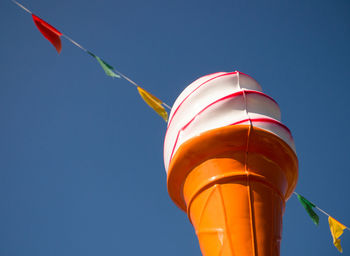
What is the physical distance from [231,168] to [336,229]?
234 cm

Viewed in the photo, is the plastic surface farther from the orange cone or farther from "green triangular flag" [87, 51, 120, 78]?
"green triangular flag" [87, 51, 120, 78]

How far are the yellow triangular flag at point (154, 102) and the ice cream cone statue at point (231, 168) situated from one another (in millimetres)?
1101

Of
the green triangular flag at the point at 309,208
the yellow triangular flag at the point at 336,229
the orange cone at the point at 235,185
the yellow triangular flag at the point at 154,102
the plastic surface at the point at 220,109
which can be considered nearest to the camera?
the orange cone at the point at 235,185

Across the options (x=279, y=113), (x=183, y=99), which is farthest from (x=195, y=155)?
(x=279, y=113)

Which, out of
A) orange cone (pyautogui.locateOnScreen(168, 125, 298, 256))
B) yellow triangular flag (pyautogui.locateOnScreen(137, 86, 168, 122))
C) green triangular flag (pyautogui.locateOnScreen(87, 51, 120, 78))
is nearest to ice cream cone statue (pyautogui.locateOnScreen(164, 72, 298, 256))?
orange cone (pyautogui.locateOnScreen(168, 125, 298, 256))

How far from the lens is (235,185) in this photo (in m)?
2.25

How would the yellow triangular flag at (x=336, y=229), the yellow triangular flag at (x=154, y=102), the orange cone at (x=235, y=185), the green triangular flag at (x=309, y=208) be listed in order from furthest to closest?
the green triangular flag at (x=309, y=208)
the yellow triangular flag at (x=336, y=229)
the yellow triangular flag at (x=154, y=102)
the orange cone at (x=235, y=185)

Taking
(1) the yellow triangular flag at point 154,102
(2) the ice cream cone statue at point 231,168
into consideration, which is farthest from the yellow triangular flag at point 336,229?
(1) the yellow triangular flag at point 154,102

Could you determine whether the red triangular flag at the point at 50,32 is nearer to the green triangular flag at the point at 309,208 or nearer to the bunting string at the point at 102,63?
the bunting string at the point at 102,63

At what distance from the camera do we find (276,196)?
2365mm

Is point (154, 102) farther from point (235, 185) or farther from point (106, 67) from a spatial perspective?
point (235, 185)

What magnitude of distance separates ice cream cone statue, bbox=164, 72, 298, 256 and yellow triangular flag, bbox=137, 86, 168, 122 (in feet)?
3.61

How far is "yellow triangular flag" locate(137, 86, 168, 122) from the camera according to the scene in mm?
3809

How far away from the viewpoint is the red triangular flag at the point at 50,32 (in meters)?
3.98
